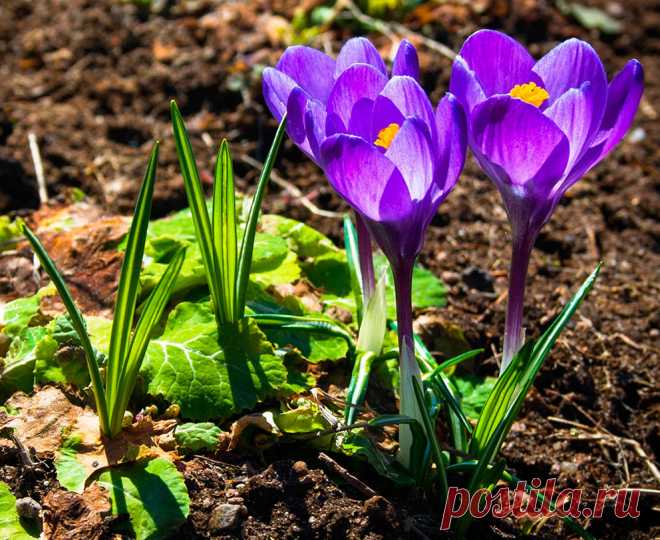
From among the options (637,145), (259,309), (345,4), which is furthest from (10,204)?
(637,145)

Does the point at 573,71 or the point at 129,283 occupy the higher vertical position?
the point at 573,71

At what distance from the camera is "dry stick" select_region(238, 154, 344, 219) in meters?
3.10

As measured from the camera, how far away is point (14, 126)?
3.58 m

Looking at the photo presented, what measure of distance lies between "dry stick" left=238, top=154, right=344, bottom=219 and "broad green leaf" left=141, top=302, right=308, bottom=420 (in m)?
1.18

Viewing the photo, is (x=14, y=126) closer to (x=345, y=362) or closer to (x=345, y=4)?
(x=345, y=4)

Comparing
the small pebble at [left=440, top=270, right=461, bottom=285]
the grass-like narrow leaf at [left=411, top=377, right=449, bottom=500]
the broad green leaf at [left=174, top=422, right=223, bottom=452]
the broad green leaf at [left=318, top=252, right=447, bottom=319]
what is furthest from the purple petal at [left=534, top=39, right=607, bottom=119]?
the small pebble at [left=440, top=270, right=461, bottom=285]

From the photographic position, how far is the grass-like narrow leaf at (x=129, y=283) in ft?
5.10

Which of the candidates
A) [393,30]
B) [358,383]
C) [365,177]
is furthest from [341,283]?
[393,30]

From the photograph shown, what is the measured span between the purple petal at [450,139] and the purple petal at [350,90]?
17 cm

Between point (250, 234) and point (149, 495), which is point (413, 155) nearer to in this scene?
point (250, 234)

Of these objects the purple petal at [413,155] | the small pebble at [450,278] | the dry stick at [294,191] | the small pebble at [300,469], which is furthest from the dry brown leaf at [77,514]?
the dry stick at [294,191]

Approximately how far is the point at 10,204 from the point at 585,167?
2.28 m

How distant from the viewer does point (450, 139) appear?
5.00 ft

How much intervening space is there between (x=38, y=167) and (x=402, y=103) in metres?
2.15
